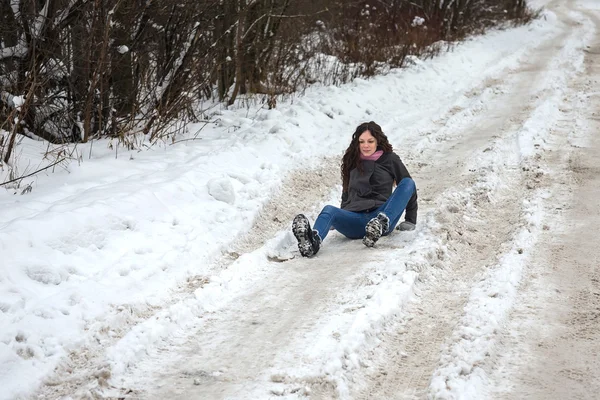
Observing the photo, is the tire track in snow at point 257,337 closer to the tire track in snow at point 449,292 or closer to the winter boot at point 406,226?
the tire track in snow at point 449,292

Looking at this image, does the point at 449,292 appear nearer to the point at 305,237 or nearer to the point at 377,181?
the point at 305,237

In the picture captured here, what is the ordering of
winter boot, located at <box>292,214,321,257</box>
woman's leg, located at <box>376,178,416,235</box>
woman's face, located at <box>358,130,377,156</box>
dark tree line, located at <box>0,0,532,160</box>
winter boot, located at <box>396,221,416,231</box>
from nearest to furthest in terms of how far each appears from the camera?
winter boot, located at <box>292,214,321,257</box>
woman's leg, located at <box>376,178,416,235</box>
winter boot, located at <box>396,221,416,231</box>
woman's face, located at <box>358,130,377,156</box>
dark tree line, located at <box>0,0,532,160</box>

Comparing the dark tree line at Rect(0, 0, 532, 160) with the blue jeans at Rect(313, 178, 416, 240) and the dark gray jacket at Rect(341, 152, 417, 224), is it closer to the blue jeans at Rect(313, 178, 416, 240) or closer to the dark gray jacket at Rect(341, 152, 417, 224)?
the blue jeans at Rect(313, 178, 416, 240)

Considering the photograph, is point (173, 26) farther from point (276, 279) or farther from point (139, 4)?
point (276, 279)

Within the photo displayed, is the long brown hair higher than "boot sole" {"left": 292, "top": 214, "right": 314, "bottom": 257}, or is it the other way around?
the long brown hair

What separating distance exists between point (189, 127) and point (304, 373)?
533 centimetres

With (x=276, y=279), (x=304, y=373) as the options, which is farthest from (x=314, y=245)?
(x=304, y=373)

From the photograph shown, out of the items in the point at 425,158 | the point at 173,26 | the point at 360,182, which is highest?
the point at 173,26

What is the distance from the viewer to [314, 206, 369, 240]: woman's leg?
4823 millimetres

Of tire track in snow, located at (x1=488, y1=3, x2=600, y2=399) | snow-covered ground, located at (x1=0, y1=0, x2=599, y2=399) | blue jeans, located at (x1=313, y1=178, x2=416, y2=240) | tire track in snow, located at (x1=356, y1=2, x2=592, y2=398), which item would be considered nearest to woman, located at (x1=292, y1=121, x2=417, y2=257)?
blue jeans, located at (x1=313, y1=178, x2=416, y2=240)

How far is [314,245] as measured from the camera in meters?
4.61

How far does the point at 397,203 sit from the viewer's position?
15.8ft

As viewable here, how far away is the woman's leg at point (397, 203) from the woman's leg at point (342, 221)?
0.18 metres

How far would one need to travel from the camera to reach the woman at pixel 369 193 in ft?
15.8
